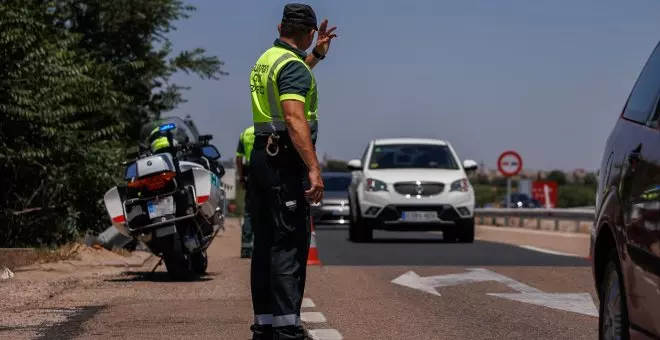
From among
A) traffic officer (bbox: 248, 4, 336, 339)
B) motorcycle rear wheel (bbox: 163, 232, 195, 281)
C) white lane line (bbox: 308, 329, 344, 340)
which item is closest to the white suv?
motorcycle rear wheel (bbox: 163, 232, 195, 281)

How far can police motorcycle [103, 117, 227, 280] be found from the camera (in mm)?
13492

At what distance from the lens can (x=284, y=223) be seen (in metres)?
8.27

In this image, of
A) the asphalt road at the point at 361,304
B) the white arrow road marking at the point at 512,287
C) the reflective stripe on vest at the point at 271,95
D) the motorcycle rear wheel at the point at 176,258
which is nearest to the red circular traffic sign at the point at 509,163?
the asphalt road at the point at 361,304

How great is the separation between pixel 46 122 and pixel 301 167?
416 inches

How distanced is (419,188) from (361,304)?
494 inches

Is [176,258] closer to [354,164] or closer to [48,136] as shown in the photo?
[48,136]

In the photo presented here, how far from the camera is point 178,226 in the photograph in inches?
540

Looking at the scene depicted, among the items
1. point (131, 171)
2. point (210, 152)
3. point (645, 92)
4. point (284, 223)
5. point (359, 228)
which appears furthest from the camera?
point (359, 228)

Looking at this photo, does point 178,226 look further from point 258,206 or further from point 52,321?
point 258,206

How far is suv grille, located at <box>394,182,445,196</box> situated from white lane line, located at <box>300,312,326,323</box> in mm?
13293

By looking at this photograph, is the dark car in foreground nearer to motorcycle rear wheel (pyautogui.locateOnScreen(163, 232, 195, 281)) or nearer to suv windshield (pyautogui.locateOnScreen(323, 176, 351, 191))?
motorcycle rear wheel (pyautogui.locateOnScreen(163, 232, 195, 281))

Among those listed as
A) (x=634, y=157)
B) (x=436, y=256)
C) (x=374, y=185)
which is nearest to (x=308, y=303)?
(x=634, y=157)

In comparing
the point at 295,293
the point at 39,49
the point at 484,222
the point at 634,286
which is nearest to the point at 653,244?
the point at 634,286

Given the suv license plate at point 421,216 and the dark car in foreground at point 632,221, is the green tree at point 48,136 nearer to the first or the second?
the suv license plate at point 421,216
